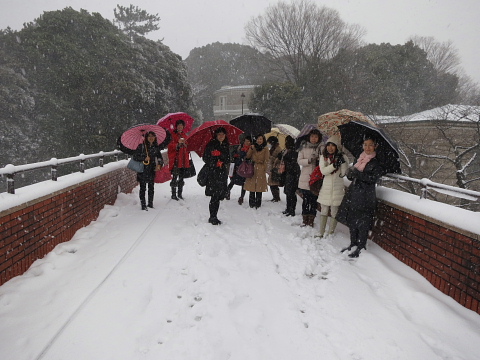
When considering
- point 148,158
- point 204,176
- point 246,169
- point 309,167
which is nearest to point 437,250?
point 309,167

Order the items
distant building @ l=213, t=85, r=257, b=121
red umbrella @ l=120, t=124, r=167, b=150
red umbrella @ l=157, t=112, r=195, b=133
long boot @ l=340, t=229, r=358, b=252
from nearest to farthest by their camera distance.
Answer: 1. long boot @ l=340, t=229, r=358, b=252
2. red umbrella @ l=120, t=124, r=167, b=150
3. red umbrella @ l=157, t=112, r=195, b=133
4. distant building @ l=213, t=85, r=257, b=121

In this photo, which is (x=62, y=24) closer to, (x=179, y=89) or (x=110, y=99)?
(x=110, y=99)

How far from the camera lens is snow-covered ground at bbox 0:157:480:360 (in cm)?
262

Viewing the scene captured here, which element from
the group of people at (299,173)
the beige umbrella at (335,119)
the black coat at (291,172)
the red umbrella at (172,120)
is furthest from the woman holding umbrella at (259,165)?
the red umbrella at (172,120)

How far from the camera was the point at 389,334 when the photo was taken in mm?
2840

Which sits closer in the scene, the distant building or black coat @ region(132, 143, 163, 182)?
black coat @ region(132, 143, 163, 182)

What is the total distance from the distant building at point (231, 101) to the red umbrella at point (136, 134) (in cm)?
3426

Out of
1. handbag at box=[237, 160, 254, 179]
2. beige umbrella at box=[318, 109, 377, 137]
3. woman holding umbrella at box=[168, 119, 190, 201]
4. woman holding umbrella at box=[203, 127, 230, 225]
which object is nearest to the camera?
beige umbrella at box=[318, 109, 377, 137]

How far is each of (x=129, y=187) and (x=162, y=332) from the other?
19.9 feet

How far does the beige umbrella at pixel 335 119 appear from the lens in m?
4.89

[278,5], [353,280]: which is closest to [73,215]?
[353,280]

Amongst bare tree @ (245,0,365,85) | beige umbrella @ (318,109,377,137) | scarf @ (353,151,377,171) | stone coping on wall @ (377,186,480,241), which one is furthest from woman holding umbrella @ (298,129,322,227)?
bare tree @ (245,0,365,85)

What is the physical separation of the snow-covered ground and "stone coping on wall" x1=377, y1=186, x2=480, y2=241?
752 mm

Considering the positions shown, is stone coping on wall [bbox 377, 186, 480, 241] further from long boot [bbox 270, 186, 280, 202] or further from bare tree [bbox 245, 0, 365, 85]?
bare tree [bbox 245, 0, 365, 85]
